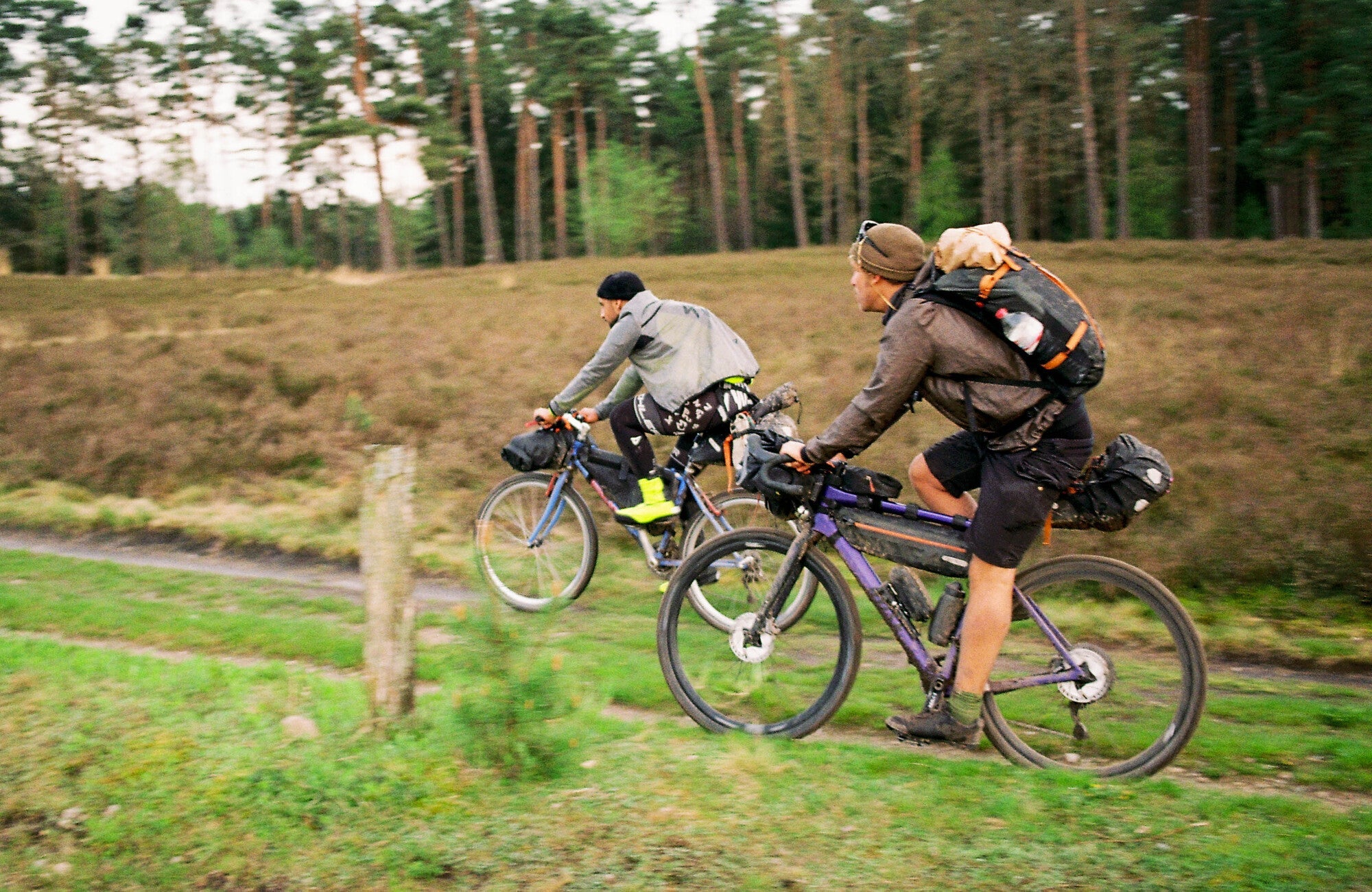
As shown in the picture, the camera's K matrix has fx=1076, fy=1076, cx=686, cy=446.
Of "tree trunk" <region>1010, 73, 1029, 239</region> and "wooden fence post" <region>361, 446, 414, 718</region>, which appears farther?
"tree trunk" <region>1010, 73, 1029, 239</region>

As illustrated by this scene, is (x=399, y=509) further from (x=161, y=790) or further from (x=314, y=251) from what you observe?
(x=314, y=251)

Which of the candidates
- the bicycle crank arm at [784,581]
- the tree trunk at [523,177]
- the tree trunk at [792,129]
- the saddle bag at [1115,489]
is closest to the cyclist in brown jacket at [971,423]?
the saddle bag at [1115,489]

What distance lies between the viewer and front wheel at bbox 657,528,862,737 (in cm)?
467

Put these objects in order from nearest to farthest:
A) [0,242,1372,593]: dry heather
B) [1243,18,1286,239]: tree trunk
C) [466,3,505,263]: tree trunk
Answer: [0,242,1372,593]: dry heather, [1243,18,1286,239]: tree trunk, [466,3,505,263]: tree trunk

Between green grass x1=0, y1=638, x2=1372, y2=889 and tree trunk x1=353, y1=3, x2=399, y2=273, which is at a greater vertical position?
tree trunk x1=353, y1=3, x2=399, y2=273

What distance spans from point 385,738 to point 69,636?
3.86 meters

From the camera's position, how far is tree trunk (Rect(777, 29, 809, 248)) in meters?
48.4

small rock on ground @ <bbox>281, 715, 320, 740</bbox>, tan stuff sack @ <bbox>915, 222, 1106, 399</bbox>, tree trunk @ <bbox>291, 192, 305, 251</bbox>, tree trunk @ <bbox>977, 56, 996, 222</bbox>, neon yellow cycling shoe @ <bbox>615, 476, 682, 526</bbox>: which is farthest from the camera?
tree trunk @ <bbox>291, 192, 305, 251</bbox>

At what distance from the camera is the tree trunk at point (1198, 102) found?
124 feet

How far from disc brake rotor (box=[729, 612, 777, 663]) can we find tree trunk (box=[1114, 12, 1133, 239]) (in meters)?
36.5

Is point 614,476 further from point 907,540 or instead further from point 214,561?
point 214,561

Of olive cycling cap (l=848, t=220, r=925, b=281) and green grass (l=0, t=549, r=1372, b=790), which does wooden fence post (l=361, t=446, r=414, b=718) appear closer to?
green grass (l=0, t=549, r=1372, b=790)

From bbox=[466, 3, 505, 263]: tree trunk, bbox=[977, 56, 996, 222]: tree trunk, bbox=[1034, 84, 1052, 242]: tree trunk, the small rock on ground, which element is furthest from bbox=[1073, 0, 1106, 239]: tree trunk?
the small rock on ground

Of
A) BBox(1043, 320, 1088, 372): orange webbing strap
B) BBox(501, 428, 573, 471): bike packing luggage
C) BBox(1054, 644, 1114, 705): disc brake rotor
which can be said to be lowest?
BBox(1054, 644, 1114, 705): disc brake rotor
